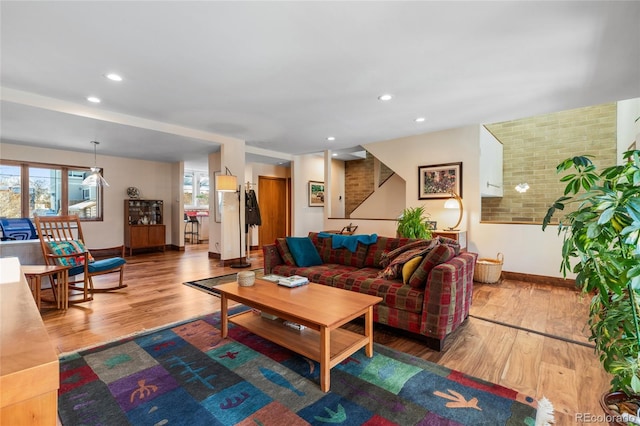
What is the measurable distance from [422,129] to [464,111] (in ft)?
3.19

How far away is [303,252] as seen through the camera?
3559mm

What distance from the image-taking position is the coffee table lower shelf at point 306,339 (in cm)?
191

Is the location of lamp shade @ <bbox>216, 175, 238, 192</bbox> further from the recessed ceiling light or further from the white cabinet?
the white cabinet

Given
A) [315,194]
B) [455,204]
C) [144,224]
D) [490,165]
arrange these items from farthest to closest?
[315,194] → [144,224] → [490,165] → [455,204]

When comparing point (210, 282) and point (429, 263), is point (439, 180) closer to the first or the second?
point (429, 263)

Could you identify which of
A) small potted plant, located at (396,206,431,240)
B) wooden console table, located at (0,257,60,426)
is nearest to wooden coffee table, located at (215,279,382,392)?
wooden console table, located at (0,257,60,426)

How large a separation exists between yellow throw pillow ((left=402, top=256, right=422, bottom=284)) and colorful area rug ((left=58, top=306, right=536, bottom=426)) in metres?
0.62

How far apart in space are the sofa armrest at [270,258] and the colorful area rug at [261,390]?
130 cm

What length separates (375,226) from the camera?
562 cm

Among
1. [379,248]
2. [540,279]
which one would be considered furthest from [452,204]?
[379,248]

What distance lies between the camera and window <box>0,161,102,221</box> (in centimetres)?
570

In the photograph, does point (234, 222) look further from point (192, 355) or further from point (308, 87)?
point (192, 355)

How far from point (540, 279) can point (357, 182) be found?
4612mm

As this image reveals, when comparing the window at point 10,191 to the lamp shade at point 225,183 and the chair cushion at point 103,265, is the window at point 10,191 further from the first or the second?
the lamp shade at point 225,183
